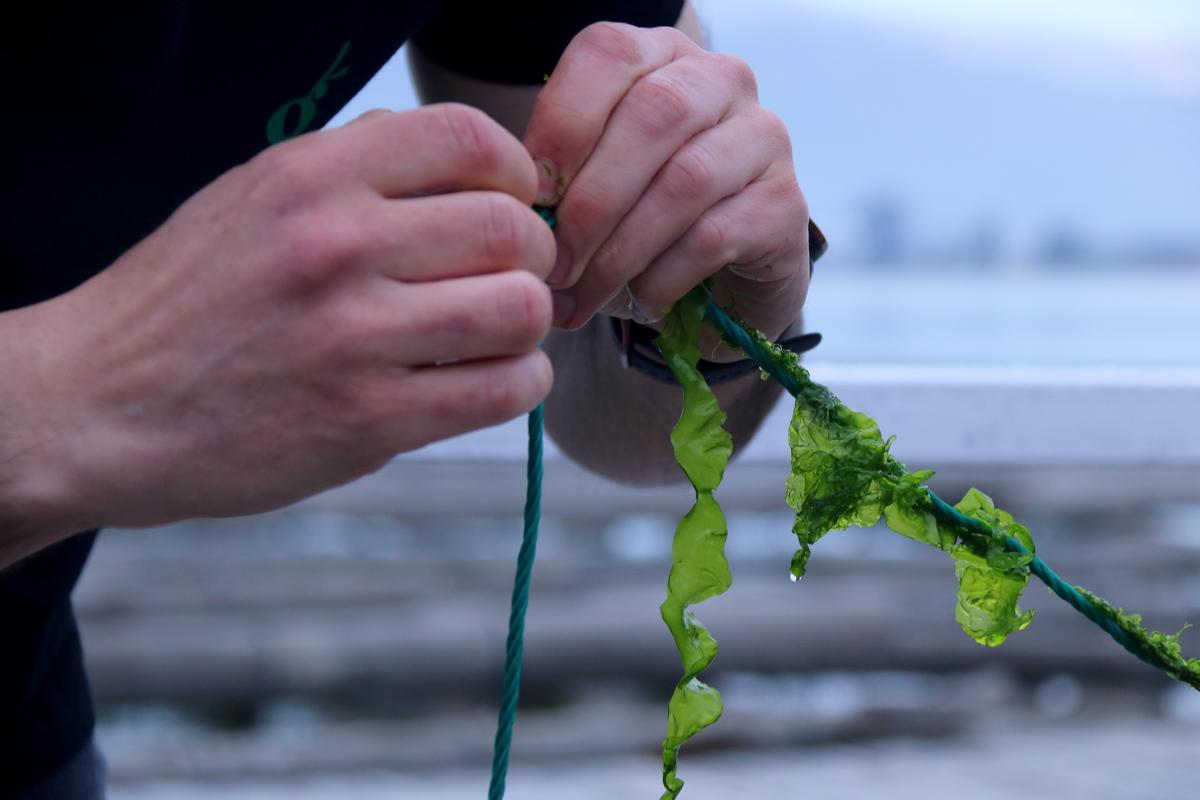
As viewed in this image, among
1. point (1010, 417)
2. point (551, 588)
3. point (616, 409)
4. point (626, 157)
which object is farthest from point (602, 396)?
point (551, 588)

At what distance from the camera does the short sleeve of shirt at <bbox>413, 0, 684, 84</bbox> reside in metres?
0.84

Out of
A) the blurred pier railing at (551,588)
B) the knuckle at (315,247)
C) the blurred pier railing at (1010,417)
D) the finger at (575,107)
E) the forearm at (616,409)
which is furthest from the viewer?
the blurred pier railing at (551,588)

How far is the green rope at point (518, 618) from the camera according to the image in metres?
0.55

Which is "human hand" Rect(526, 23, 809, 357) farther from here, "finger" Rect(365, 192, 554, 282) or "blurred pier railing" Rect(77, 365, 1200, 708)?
"blurred pier railing" Rect(77, 365, 1200, 708)

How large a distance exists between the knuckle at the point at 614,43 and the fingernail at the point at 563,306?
112mm

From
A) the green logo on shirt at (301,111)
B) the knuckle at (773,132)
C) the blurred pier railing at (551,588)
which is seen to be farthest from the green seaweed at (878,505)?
the blurred pier railing at (551,588)

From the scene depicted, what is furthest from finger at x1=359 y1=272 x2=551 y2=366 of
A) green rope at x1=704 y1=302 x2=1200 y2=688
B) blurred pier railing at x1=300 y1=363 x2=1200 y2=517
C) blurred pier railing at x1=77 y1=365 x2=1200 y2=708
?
blurred pier railing at x1=77 y1=365 x2=1200 y2=708

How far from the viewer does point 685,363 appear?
0.58m

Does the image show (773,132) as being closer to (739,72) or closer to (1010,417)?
(739,72)

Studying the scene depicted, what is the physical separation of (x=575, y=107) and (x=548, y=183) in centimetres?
4

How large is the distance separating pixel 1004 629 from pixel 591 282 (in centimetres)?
25

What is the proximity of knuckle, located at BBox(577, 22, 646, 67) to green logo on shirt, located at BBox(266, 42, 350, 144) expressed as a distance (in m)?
0.27

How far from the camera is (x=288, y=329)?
0.42 metres

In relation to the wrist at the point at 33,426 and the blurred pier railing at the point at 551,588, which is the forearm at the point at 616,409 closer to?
the wrist at the point at 33,426
